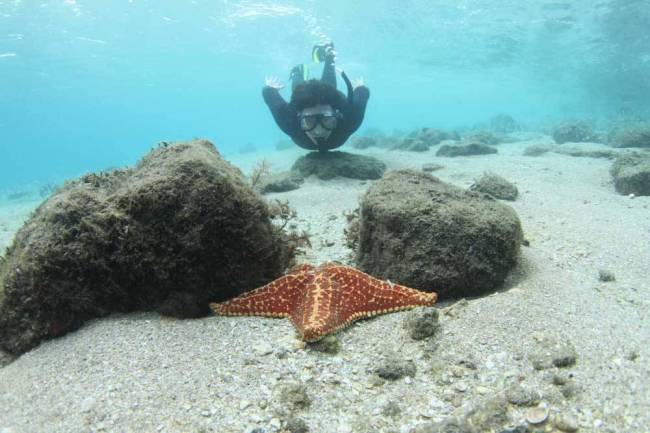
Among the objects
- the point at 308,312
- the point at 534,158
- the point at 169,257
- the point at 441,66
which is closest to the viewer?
the point at 308,312

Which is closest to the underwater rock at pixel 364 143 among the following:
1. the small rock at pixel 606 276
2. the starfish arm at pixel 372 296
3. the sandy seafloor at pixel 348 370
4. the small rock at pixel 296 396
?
the small rock at pixel 606 276

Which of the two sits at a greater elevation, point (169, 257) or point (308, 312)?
point (169, 257)

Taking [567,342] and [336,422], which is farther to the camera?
[567,342]

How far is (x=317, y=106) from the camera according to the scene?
13.0 meters

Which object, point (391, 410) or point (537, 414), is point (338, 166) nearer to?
point (391, 410)

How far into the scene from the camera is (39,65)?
44.3 m

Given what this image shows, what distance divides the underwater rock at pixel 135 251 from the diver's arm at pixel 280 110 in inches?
386

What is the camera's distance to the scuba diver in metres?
12.9

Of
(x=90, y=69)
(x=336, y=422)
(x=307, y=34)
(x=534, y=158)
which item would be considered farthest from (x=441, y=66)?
(x=336, y=422)

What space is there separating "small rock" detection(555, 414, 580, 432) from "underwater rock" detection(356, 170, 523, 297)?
204 cm

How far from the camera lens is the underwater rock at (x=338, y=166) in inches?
530

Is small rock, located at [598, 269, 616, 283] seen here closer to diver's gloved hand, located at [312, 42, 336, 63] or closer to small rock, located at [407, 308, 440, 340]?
small rock, located at [407, 308, 440, 340]

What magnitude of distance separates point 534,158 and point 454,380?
51.9ft

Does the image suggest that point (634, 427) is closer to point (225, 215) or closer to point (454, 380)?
point (454, 380)
